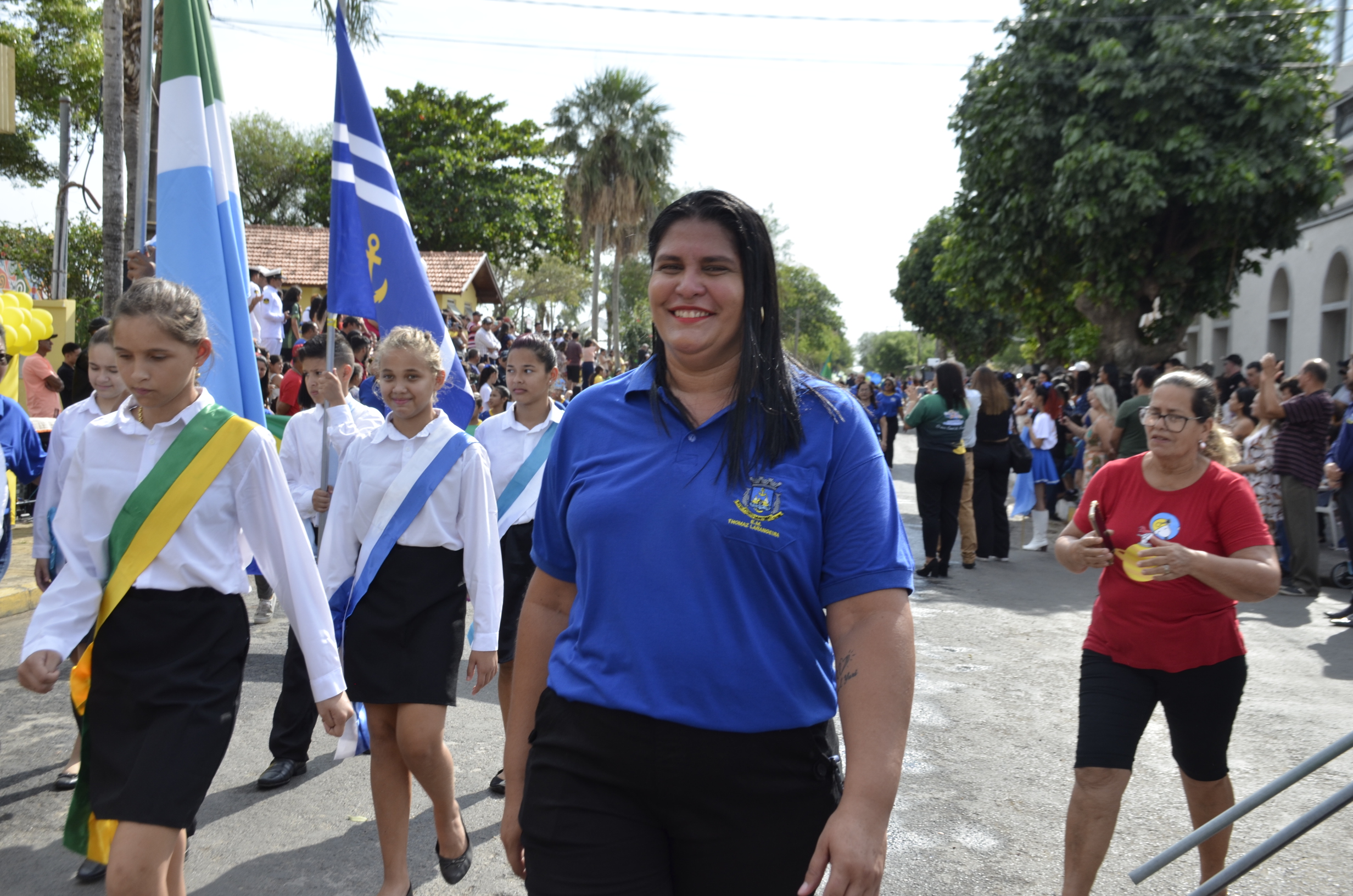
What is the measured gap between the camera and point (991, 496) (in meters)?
11.2

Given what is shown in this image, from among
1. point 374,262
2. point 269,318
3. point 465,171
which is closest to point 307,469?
point 374,262

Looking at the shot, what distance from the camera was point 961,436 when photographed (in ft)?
33.4

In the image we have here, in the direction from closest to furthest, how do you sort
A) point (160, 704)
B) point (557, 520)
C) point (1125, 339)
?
point (557, 520) < point (160, 704) < point (1125, 339)

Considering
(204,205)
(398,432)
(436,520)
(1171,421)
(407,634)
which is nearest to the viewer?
(1171,421)

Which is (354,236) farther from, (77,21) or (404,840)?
(77,21)

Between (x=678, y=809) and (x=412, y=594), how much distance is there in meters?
2.00

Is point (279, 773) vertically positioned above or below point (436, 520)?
below

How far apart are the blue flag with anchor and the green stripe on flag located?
600 mm

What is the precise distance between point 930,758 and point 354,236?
3776mm

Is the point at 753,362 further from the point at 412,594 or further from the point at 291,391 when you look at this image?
the point at 291,391

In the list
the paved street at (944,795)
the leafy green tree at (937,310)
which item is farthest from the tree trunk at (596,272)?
the paved street at (944,795)

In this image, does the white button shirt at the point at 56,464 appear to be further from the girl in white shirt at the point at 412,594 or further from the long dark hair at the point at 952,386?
the long dark hair at the point at 952,386

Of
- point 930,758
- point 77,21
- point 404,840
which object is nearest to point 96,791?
point 404,840

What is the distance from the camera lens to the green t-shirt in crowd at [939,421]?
1005 centimetres
